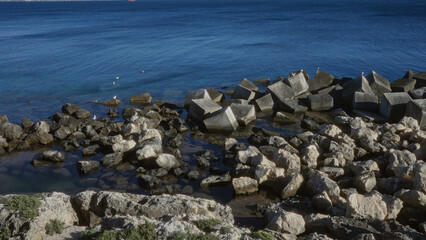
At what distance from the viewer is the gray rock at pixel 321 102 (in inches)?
1152

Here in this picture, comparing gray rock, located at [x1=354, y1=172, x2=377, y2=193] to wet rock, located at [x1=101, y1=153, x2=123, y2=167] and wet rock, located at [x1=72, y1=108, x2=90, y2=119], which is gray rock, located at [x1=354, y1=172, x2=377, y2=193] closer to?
wet rock, located at [x1=101, y1=153, x2=123, y2=167]

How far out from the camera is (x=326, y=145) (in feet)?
70.4

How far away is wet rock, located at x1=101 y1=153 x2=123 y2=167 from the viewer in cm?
2116

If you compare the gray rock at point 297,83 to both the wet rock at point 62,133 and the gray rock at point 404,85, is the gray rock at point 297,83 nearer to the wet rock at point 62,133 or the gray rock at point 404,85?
the gray rock at point 404,85

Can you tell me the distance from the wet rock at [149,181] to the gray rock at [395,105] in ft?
56.0

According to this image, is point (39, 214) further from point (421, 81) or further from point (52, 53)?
point (52, 53)

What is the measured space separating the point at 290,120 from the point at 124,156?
1256 centimetres

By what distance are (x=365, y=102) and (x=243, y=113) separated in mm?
9341

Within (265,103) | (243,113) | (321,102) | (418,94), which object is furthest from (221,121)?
(418,94)

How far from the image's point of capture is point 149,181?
61.8 ft

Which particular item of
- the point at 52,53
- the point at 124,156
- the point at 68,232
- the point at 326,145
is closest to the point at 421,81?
A: the point at 326,145

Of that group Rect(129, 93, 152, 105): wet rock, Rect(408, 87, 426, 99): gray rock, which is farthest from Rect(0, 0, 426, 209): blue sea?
Rect(408, 87, 426, 99): gray rock

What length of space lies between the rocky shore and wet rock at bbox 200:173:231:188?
0.05 m

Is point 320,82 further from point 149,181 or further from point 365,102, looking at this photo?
point 149,181
